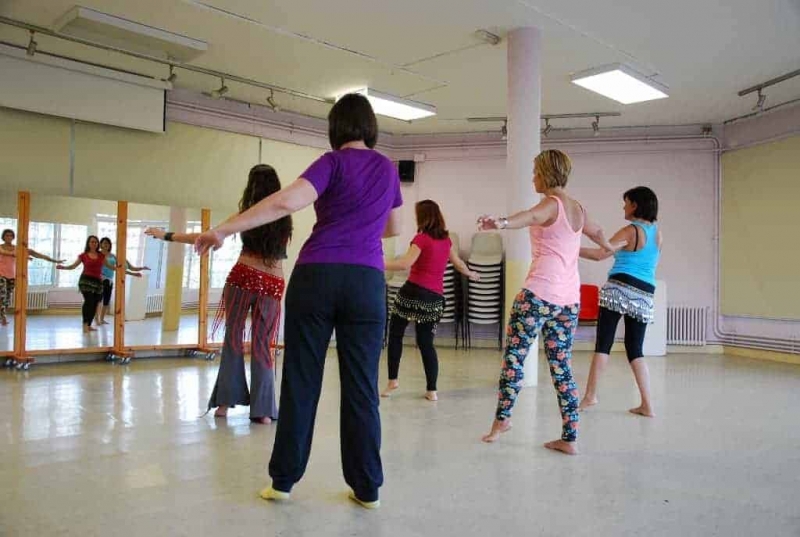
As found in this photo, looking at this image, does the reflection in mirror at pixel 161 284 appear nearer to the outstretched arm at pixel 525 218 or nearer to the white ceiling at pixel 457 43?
the white ceiling at pixel 457 43

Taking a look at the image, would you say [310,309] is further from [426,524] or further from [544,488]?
[544,488]

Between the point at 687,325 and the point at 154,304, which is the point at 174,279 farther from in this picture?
the point at 687,325

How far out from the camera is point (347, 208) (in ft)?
7.14

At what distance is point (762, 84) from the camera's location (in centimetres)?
641

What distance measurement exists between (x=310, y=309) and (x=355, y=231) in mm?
313

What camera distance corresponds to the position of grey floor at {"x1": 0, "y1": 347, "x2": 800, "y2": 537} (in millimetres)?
2182

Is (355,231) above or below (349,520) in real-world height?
above

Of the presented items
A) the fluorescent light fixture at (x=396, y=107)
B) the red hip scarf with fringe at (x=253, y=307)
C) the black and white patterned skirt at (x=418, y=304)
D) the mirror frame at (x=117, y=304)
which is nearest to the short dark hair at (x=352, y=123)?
the red hip scarf with fringe at (x=253, y=307)

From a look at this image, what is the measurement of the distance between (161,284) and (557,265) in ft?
15.9

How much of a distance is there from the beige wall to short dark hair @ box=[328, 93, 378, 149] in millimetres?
6782

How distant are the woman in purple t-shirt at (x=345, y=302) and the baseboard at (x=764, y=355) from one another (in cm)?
679

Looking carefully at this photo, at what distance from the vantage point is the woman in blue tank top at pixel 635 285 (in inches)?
156

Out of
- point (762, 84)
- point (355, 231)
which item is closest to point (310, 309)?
→ point (355, 231)

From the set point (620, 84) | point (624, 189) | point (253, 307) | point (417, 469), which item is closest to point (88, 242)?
point (253, 307)
